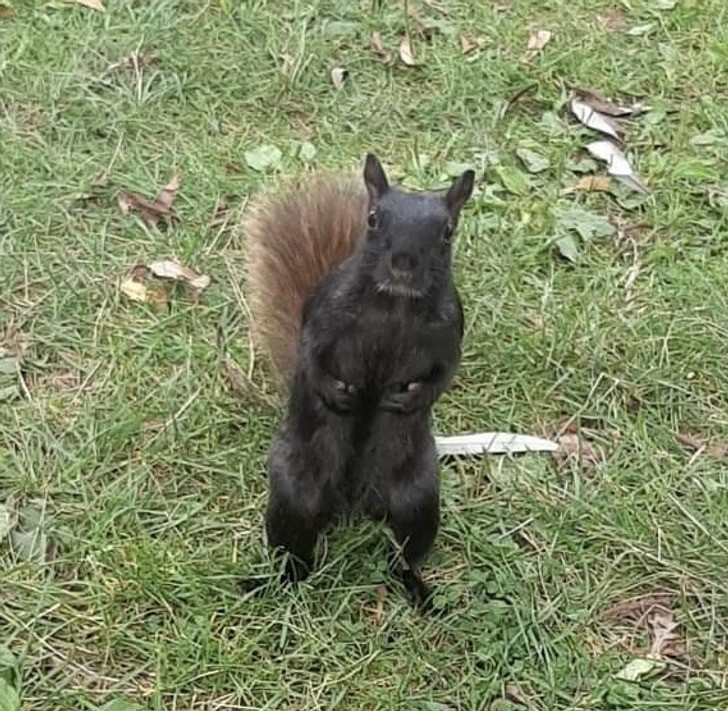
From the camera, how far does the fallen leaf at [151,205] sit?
3.34m

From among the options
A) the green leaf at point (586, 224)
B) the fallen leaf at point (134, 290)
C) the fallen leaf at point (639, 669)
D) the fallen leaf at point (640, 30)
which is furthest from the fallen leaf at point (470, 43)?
the fallen leaf at point (639, 669)

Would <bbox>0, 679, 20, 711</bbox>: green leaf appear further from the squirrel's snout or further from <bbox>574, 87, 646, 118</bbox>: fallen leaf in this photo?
<bbox>574, 87, 646, 118</bbox>: fallen leaf

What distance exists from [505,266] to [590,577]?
0.89 m

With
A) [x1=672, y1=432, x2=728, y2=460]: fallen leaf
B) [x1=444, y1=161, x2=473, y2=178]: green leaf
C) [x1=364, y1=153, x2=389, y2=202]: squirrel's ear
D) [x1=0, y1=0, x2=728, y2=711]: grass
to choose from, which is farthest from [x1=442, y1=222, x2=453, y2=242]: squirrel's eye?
[x1=444, y1=161, x2=473, y2=178]: green leaf

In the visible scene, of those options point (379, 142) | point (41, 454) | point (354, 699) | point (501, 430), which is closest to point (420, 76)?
point (379, 142)

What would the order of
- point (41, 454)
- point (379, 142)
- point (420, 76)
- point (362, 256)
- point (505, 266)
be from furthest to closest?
point (420, 76) < point (379, 142) < point (505, 266) < point (41, 454) < point (362, 256)

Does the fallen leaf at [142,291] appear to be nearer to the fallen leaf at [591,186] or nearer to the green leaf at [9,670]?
the green leaf at [9,670]

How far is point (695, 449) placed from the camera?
9.47ft

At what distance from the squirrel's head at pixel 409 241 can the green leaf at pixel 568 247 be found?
1.08 metres

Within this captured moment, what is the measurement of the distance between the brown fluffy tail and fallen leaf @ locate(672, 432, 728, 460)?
0.82 meters

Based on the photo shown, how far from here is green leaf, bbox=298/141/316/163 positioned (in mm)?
3572

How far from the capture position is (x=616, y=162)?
3.62 meters

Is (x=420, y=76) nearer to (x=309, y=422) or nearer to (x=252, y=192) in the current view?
(x=252, y=192)

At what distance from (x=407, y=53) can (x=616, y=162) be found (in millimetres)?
691
